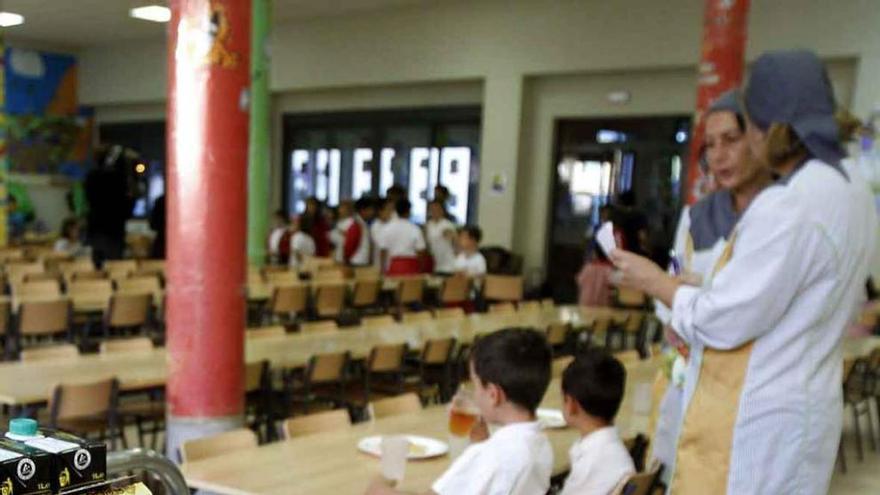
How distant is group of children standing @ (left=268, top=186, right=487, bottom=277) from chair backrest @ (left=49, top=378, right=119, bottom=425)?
5233mm

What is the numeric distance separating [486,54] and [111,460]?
10991 millimetres

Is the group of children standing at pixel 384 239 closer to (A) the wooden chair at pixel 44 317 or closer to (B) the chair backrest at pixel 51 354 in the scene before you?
(A) the wooden chair at pixel 44 317

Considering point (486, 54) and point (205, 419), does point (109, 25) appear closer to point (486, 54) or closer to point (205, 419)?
point (486, 54)

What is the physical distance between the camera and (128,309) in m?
6.33

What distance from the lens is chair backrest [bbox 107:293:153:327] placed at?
20.6 feet

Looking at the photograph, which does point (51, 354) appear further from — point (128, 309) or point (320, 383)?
point (128, 309)

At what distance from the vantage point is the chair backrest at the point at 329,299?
7.52 metres

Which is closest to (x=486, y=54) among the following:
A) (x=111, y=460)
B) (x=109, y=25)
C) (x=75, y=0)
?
(x=75, y=0)

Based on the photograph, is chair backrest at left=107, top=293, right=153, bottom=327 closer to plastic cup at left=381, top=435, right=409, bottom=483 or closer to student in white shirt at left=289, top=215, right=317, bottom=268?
student in white shirt at left=289, top=215, right=317, bottom=268

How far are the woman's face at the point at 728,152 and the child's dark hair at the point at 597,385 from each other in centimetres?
73

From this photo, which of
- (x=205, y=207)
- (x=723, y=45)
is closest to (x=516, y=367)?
(x=205, y=207)

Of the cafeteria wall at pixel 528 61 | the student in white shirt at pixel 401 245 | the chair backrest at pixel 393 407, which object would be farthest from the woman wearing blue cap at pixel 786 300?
the cafeteria wall at pixel 528 61

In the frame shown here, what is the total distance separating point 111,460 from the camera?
3.95 ft

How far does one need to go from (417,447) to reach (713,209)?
4.48ft
